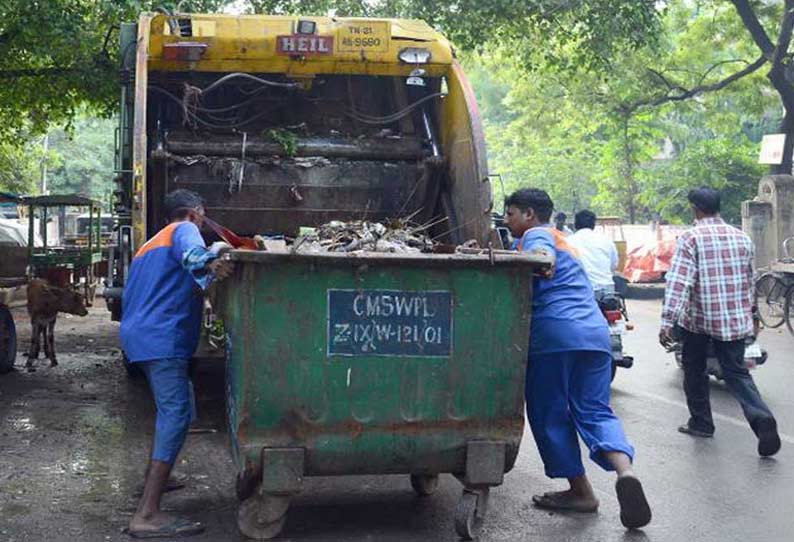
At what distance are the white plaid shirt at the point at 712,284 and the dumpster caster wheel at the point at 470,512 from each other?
2.37 metres

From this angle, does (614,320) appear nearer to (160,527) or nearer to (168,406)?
(168,406)

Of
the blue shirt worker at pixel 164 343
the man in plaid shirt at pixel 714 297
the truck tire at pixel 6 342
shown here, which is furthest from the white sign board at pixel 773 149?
the blue shirt worker at pixel 164 343

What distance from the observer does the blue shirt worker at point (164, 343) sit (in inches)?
188

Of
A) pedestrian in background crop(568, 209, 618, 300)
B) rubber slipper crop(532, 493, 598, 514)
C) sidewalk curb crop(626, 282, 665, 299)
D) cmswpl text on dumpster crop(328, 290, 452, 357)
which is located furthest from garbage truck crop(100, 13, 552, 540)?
sidewalk curb crop(626, 282, 665, 299)

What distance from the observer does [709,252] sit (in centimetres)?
662

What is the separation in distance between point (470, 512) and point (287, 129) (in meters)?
4.31

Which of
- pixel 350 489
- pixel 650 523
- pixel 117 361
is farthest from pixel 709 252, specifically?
pixel 117 361

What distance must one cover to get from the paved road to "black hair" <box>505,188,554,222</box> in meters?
1.45

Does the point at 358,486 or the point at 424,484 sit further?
the point at 358,486

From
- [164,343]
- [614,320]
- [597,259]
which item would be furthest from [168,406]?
[597,259]

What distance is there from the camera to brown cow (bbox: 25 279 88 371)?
32.2ft

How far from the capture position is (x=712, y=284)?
6590mm

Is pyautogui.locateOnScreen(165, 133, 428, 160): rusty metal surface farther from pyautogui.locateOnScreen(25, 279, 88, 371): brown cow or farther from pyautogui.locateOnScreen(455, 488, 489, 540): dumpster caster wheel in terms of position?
pyautogui.locateOnScreen(455, 488, 489, 540): dumpster caster wheel

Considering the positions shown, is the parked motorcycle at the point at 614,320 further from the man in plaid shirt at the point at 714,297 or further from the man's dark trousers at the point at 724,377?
the man in plaid shirt at the point at 714,297
